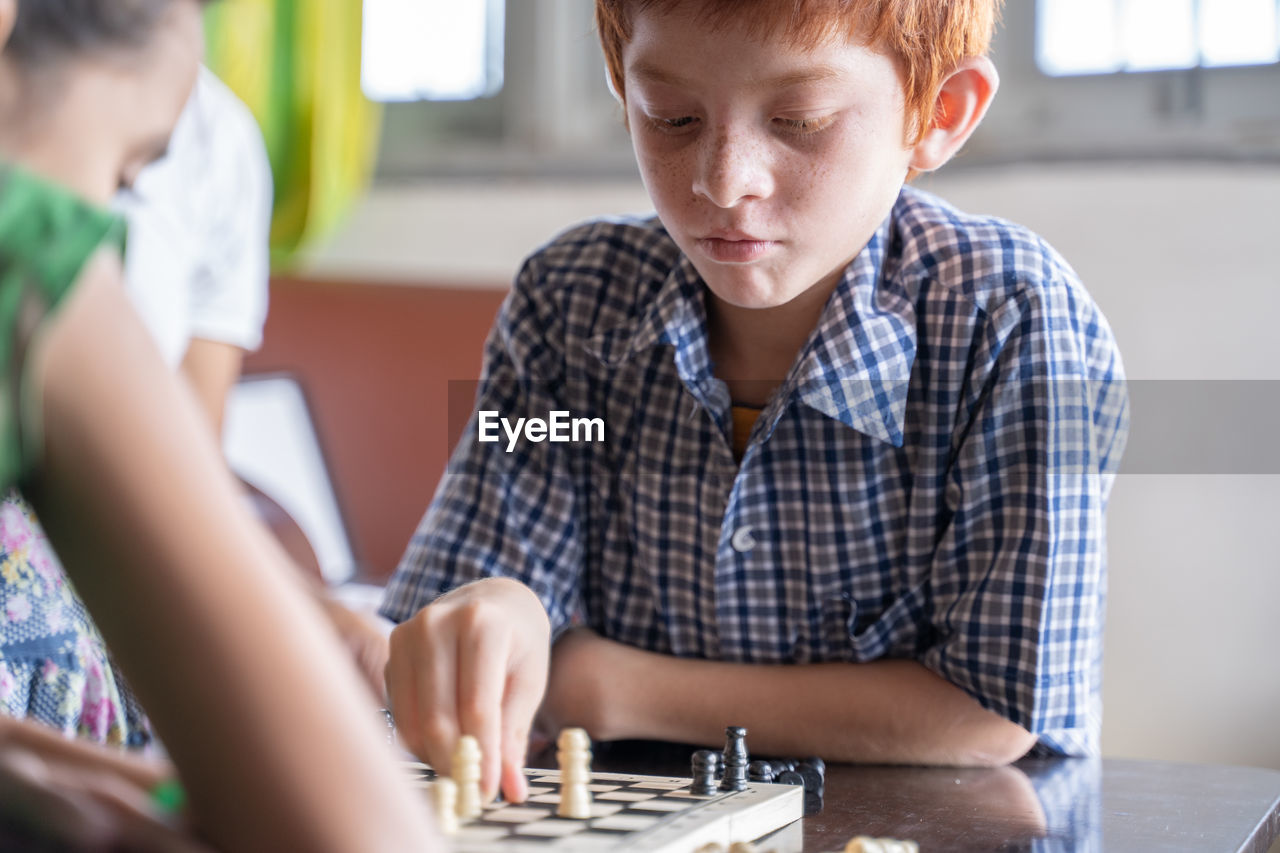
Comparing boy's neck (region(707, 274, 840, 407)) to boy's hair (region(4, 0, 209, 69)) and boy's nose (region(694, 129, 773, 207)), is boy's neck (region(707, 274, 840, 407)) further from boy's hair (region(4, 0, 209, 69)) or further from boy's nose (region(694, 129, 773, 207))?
boy's hair (region(4, 0, 209, 69))

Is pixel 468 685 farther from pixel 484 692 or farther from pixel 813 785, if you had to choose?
pixel 813 785

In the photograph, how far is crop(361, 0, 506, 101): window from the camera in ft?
9.19

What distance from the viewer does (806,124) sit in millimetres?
1034

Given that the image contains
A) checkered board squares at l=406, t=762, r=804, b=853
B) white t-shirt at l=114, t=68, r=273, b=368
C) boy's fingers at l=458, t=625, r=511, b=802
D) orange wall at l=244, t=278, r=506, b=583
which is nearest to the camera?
checkered board squares at l=406, t=762, r=804, b=853

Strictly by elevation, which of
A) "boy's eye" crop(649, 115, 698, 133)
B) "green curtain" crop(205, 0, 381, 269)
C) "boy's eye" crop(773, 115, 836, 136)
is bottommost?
"boy's eye" crop(773, 115, 836, 136)

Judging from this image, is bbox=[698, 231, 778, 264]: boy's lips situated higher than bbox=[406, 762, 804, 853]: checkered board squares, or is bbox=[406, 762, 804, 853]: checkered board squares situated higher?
bbox=[698, 231, 778, 264]: boy's lips

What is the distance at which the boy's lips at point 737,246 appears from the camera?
1.06 meters

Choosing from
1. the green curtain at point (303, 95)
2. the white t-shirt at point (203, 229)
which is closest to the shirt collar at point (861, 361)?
the white t-shirt at point (203, 229)

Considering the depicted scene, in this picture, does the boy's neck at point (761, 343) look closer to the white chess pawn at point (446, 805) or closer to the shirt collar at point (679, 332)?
the shirt collar at point (679, 332)

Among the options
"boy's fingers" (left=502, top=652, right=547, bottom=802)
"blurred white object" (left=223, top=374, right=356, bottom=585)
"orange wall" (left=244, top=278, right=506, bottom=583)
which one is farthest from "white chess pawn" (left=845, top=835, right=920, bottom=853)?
"blurred white object" (left=223, top=374, right=356, bottom=585)

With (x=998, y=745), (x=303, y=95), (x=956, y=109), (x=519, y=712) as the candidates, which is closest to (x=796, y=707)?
(x=998, y=745)

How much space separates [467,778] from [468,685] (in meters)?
0.10

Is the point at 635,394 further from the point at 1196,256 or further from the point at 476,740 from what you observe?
the point at 1196,256

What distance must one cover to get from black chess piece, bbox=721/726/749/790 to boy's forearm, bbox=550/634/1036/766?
0.18 meters
